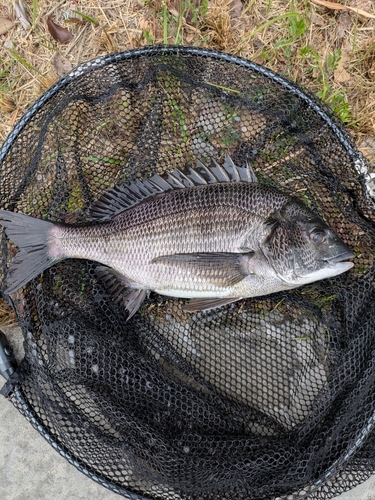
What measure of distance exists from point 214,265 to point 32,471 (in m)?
2.14

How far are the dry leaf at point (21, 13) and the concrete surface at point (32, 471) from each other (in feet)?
9.68

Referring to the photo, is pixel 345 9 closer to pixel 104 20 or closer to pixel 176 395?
pixel 104 20

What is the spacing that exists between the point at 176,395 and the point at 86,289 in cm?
99

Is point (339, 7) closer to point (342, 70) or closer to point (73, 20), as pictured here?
point (342, 70)

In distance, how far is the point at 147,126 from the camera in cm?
304

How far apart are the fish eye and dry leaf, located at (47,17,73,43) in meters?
2.61

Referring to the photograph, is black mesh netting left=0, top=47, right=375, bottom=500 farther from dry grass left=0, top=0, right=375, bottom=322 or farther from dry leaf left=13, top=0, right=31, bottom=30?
dry leaf left=13, top=0, right=31, bottom=30

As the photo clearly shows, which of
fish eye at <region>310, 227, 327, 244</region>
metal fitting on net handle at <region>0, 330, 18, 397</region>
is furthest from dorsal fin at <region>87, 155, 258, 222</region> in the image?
metal fitting on net handle at <region>0, 330, 18, 397</region>

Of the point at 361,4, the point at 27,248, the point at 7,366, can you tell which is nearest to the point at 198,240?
the point at 27,248

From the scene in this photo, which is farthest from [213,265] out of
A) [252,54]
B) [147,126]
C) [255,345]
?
[252,54]

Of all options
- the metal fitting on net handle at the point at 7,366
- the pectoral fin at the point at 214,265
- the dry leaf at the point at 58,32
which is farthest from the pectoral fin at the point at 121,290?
the dry leaf at the point at 58,32

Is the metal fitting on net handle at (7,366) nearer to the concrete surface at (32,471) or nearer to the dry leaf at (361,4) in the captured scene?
the concrete surface at (32,471)

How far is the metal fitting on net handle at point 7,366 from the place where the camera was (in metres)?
2.72

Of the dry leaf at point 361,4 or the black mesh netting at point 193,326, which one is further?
the dry leaf at point 361,4
